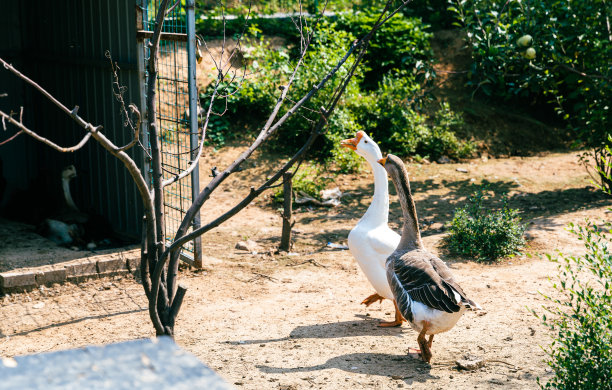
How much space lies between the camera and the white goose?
226 inches

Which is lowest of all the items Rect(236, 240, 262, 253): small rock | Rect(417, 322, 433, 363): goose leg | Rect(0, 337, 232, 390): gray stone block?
Rect(236, 240, 262, 253): small rock

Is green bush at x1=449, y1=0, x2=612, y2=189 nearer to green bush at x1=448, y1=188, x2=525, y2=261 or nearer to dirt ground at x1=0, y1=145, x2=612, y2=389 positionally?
dirt ground at x1=0, y1=145, x2=612, y2=389

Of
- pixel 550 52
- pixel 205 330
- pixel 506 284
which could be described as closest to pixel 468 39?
pixel 550 52

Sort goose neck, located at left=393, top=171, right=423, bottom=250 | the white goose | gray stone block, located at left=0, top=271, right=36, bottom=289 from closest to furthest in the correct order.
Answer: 1. goose neck, located at left=393, top=171, right=423, bottom=250
2. the white goose
3. gray stone block, located at left=0, top=271, right=36, bottom=289

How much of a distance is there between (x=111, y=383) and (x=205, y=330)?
3866mm

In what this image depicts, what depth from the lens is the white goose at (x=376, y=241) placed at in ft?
18.8

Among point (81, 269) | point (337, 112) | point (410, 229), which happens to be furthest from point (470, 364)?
point (337, 112)

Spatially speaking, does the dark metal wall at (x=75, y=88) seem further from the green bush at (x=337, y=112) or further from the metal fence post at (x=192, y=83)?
the green bush at (x=337, y=112)

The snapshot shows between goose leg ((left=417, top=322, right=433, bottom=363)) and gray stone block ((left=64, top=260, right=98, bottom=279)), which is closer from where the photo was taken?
goose leg ((left=417, top=322, right=433, bottom=363))

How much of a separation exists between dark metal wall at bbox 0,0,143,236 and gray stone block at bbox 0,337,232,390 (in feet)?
17.5

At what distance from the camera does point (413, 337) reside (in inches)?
217

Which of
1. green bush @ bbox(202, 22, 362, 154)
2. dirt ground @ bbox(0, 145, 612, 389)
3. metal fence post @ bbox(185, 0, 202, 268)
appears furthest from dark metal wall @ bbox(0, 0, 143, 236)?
green bush @ bbox(202, 22, 362, 154)

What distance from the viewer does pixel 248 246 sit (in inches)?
313

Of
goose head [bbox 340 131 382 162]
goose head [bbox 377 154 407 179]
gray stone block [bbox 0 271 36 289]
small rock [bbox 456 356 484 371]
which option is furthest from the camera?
gray stone block [bbox 0 271 36 289]
